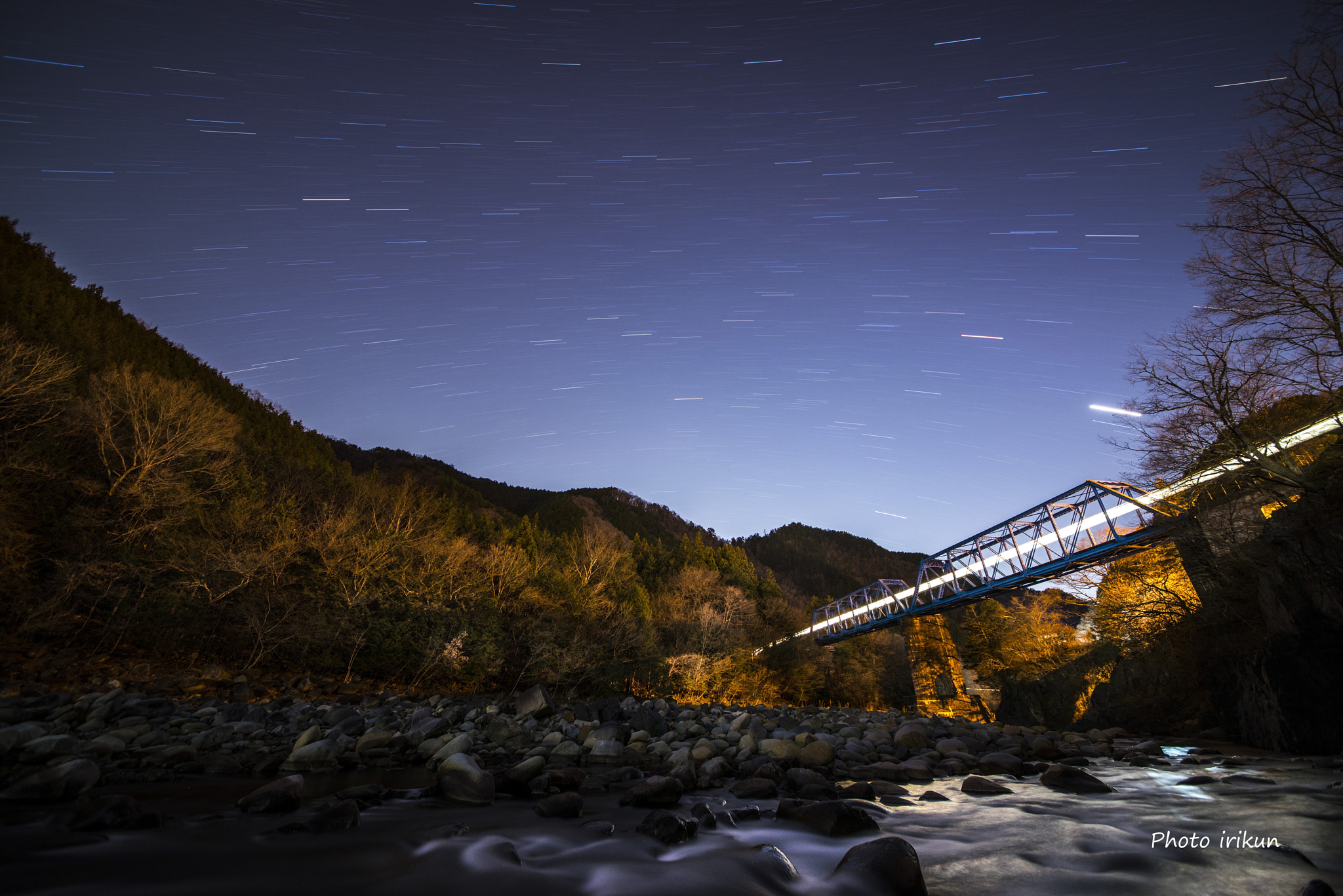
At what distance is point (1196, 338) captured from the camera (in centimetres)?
1229

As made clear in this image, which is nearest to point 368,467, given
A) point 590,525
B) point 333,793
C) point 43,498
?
point 590,525

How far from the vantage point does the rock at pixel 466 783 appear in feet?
21.6

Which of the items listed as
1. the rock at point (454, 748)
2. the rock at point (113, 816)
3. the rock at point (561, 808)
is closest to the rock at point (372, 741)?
the rock at point (454, 748)

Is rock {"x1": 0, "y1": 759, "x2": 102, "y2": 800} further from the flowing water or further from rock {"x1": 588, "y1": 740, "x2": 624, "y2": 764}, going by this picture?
rock {"x1": 588, "y1": 740, "x2": 624, "y2": 764}

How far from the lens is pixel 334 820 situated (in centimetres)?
503

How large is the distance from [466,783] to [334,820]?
1.91 m

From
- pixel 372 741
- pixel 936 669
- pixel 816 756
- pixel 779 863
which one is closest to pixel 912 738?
pixel 816 756

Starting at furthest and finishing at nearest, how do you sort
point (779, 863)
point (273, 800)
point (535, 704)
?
point (535, 704), point (273, 800), point (779, 863)

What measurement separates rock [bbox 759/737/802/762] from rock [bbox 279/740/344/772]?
7.91 meters

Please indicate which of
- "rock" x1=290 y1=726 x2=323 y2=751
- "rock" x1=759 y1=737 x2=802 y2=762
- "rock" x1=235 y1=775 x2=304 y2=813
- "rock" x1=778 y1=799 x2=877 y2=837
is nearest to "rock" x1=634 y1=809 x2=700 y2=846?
"rock" x1=778 y1=799 x2=877 y2=837

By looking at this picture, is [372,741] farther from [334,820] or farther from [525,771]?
[334,820]

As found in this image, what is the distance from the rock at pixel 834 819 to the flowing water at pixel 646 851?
0.11 metres

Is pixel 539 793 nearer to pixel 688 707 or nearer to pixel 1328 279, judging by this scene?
pixel 688 707

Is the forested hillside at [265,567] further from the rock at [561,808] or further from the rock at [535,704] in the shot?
the rock at [561,808]
